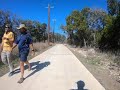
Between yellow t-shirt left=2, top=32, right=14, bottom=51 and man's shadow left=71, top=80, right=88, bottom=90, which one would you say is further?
yellow t-shirt left=2, top=32, right=14, bottom=51

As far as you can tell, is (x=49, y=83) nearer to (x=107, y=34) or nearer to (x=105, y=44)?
(x=107, y=34)

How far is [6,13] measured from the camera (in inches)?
2104

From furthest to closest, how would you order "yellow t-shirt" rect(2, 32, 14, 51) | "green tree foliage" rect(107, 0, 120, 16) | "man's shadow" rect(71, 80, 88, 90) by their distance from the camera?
"green tree foliage" rect(107, 0, 120, 16), "yellow t-shirt" rect(2, 32, 14, 51), "man's shadow" rect(71, 80, 88, 90)

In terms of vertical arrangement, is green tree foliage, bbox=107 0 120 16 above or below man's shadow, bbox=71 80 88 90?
above

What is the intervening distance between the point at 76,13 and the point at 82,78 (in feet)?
123

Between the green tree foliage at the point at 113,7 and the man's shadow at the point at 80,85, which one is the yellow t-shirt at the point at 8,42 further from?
the green tree foliage at the point at 113,7

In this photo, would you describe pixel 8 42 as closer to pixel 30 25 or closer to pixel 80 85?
pixel 80 85

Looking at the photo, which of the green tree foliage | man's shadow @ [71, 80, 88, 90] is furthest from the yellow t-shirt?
the green tree foliage

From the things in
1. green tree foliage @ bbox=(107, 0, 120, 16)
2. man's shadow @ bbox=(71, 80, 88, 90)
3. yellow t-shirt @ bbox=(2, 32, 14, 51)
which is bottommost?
man's shadow @ bbox=(71, 80, 88, 90)

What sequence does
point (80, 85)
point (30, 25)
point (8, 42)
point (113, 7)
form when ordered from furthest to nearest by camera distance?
1. point (30, 25)
2. point (113, 7)
3. point (8, 42)
4. point (80, 85)

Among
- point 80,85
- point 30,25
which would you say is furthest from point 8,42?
point 30,25

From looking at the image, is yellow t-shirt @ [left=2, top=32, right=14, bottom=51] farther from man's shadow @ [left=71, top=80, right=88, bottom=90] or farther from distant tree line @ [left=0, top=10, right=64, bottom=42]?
distant tree line @ [left=0, top=10, right=64, bottom=42]

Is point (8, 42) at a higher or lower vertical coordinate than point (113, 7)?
lower

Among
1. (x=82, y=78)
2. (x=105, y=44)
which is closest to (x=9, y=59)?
(x=82, y=78)
